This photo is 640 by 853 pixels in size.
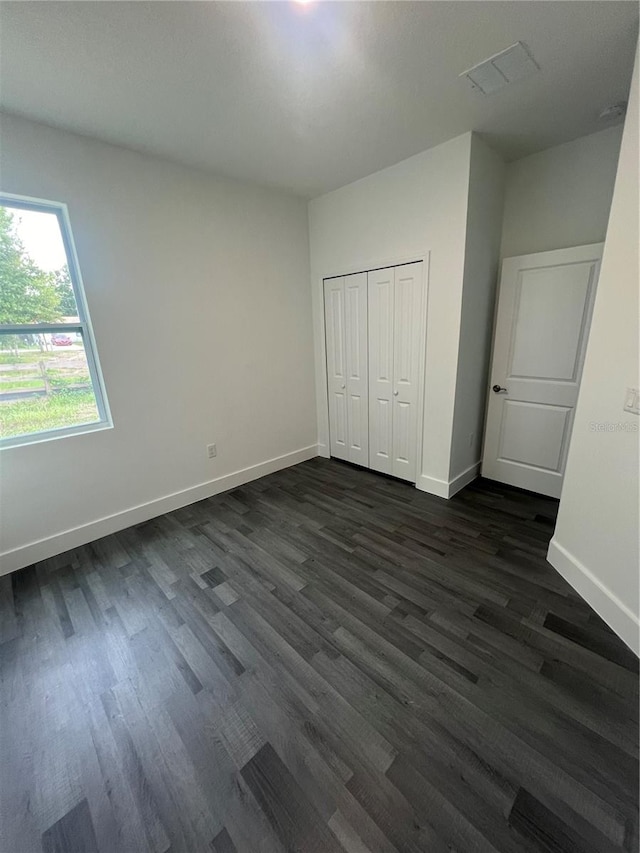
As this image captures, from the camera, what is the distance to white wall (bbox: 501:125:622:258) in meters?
2.31

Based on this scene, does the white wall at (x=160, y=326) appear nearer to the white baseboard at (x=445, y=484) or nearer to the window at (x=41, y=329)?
the window at (x=41, y=329)

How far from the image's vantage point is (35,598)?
1.98m

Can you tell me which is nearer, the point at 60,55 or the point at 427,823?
the point at 427,823

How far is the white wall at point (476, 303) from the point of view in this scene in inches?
95.5

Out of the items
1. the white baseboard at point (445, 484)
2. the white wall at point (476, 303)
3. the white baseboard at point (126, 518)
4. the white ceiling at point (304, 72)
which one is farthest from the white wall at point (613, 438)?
the white baseboard at point (126, 518)

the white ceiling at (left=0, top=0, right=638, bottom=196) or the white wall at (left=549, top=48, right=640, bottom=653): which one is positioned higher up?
the white ceiling at (left=0, top=0, right=638, bottom=196)

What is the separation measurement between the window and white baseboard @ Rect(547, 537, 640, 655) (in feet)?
11.0

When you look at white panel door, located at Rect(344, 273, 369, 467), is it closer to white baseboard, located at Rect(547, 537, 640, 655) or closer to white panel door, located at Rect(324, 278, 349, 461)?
white panel door, located at Rect(324, 278, 349, 461)

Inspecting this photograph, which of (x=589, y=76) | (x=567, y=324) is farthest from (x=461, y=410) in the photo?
(x=589, y=76)

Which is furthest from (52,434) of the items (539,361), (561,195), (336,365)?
(561,195)

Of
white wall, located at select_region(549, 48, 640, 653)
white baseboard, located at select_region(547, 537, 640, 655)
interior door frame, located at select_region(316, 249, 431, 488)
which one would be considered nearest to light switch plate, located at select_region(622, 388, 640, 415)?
white wall, located at select_region(549, 48, 640, 653)

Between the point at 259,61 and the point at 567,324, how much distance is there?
104 inches

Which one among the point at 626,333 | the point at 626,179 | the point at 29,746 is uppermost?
the point at 626,179

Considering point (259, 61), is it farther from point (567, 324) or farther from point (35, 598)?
point (35, 598)
